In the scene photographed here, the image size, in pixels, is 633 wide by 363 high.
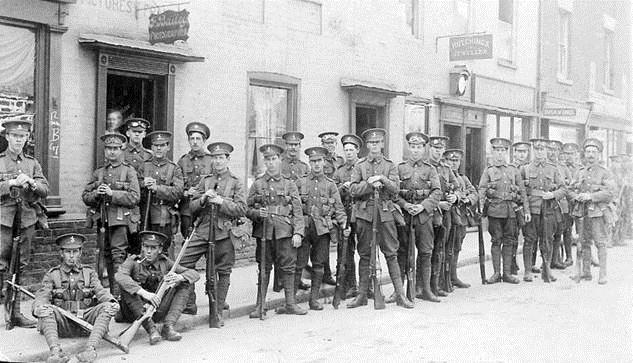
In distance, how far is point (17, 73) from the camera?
27.7 ft

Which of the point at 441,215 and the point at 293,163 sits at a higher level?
the point at 293,163

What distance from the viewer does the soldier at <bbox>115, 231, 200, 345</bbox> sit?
689 centimetres

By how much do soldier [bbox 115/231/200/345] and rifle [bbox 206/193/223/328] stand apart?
0.32 meters

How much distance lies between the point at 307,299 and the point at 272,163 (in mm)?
2105

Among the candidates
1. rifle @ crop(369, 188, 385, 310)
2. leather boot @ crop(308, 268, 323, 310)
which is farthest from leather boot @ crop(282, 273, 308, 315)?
rifle @ crop(369, 188, 385, 310)

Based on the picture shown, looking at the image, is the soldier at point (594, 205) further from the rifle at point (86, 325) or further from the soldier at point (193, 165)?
the rifle at point (86, 325)

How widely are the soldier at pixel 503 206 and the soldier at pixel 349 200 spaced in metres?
2.34

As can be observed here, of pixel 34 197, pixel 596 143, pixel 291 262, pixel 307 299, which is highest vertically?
pixel 596 143

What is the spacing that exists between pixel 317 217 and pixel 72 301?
10.0 ft

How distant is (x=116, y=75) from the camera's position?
31.2 feet

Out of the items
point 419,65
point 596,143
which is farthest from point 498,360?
point 419,65

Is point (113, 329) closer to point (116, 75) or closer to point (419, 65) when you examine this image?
point (116, 75)

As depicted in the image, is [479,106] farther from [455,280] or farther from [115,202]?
[115,202]

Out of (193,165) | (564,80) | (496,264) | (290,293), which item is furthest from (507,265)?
(564,80)
